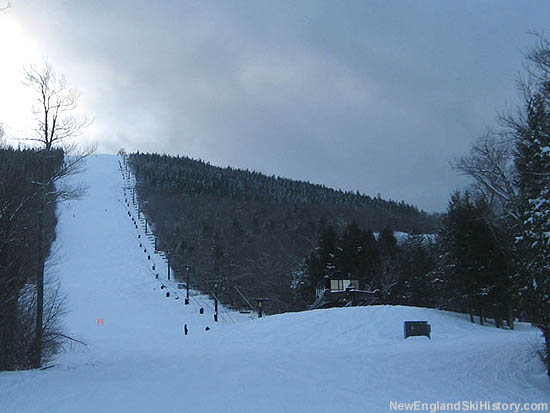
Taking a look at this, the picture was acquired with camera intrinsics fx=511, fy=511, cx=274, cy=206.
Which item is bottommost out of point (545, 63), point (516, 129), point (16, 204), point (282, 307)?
point (282, 307)

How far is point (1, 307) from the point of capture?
1350cm

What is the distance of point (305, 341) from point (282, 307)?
38.2 m

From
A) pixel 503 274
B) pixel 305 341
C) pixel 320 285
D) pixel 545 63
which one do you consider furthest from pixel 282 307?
pixel 545 63

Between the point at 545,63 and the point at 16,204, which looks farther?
the point at 16,204

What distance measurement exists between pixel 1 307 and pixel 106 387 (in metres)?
4.33

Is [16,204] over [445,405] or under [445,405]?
over

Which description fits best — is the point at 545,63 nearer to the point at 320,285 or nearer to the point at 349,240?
the point at 320,285

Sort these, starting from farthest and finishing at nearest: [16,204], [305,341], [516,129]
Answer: [305,341], [16,204], [516,129]

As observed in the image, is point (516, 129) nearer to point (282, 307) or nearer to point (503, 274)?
point (503, 274)

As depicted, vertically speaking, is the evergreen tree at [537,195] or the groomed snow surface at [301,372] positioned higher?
the evergreen tree at [537,195]

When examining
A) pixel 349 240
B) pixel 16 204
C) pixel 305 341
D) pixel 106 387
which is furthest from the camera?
pixel 349 240

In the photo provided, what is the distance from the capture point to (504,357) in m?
14.5

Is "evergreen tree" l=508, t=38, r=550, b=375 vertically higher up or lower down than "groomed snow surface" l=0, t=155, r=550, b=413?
higher up

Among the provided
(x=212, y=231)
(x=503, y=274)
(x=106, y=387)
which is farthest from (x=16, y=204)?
(x=212, y=231)
